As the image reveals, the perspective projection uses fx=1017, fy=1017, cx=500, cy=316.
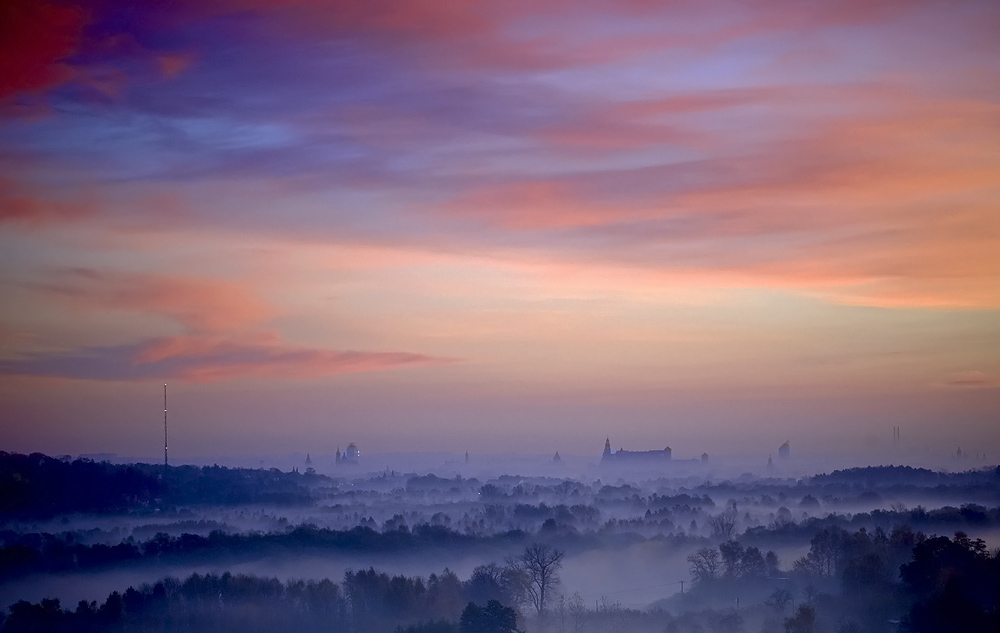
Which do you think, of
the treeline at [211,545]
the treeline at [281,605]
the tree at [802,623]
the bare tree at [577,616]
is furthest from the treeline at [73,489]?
the tree at [802,623]

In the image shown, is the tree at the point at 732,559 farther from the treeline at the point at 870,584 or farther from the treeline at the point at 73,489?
the treeline at the point at 73,489

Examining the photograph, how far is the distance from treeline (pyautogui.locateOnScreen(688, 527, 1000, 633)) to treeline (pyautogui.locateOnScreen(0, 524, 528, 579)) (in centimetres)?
4611

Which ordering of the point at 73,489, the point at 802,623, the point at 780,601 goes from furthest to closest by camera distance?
the point at 73,489
the point at 780,601
the point at 802,623

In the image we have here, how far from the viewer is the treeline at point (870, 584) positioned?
6122 cm

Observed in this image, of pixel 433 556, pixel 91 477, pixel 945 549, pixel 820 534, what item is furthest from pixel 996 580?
pixel 91 477

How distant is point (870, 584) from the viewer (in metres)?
80.9

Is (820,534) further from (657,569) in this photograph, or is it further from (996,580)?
(996,580)

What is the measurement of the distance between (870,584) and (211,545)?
3340 inches

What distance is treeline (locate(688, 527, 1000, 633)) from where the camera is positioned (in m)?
61.2

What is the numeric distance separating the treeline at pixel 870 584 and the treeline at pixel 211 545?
46108mm

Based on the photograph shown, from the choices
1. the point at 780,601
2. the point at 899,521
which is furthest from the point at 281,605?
the point at 899,521

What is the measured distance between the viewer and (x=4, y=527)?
138 m

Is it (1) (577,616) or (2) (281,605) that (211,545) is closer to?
(2) (281,605)

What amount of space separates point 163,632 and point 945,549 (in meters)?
62.8
